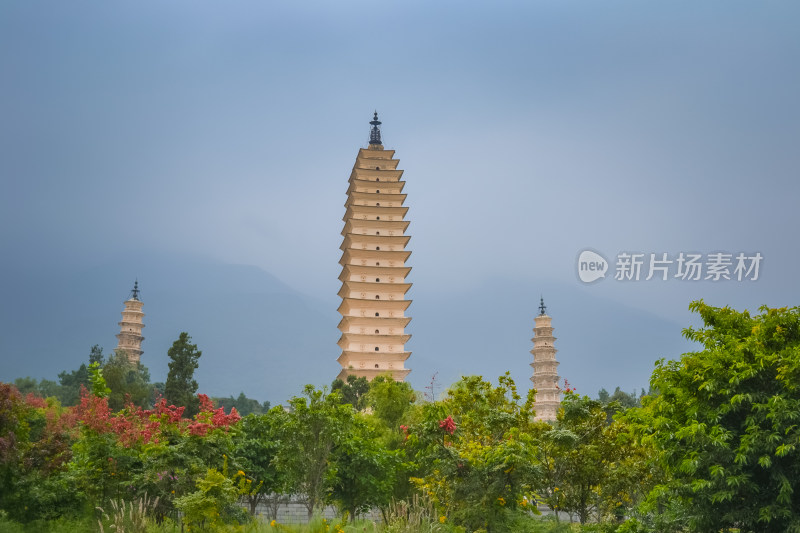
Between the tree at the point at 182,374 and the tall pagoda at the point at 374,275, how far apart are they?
20436 mm

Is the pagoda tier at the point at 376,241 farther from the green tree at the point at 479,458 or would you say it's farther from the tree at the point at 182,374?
the green tree at the point at 479,458

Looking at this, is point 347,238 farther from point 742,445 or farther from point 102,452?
point 742,445

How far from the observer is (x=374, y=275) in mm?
63969

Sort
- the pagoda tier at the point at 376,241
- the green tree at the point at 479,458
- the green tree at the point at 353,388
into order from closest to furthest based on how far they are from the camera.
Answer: the green tree at the point at 479,458 < the green tree at the point at 353,388 < the pagoda tier at the point at 376,241

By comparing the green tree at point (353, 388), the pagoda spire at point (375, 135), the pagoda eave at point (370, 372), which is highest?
the pagoda spire at point (375, 135)

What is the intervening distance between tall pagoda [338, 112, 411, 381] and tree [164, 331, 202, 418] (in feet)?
67.0

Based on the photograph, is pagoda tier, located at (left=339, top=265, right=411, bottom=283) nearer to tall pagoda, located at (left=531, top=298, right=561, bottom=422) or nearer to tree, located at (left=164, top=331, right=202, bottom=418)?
tall pagoda, located at (left=531, top=298, right=561, bottom=422)

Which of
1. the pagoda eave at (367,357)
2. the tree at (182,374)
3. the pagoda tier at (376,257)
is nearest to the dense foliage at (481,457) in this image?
the tree at (182,374)

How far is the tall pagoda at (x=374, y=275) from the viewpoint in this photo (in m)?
60.7

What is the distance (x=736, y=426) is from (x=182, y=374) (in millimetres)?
33629

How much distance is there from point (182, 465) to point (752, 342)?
9908mm

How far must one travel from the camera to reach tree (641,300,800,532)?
9.67 metres

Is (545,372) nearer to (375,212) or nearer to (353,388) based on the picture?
(375,212)

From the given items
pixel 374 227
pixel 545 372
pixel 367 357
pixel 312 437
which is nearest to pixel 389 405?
pixel 312 437
